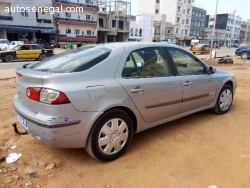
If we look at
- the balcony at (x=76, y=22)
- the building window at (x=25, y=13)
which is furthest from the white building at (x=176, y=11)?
the building window at (x=25, y=13)

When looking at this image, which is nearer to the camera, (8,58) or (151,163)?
(151,163)

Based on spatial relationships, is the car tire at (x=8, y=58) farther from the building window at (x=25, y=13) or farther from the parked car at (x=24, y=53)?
the building window at (x=25, y=13)

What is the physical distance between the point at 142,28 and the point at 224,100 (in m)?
49.1

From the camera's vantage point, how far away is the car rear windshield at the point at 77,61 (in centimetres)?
→ 261

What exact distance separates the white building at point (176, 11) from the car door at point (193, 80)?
59573 mm

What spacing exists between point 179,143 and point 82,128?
5.32 feet

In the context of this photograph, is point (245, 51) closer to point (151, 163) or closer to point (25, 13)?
point (151, 163)

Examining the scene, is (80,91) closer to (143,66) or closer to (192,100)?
(143,66)

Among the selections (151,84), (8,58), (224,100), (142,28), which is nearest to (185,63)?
(151,84)

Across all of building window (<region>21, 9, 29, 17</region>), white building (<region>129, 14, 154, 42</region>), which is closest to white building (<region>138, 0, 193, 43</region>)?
white building (<region>129, 14, 154, 42</region>)

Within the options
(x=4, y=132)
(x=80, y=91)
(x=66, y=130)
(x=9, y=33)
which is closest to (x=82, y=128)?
(x=66, y=130)

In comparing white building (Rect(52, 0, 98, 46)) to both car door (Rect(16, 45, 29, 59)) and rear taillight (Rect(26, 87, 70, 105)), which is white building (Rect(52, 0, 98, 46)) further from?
rear taillight (Rect(26, 87, 70, 105))

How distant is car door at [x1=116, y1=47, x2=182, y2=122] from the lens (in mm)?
2849

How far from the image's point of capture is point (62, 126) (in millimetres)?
2346
